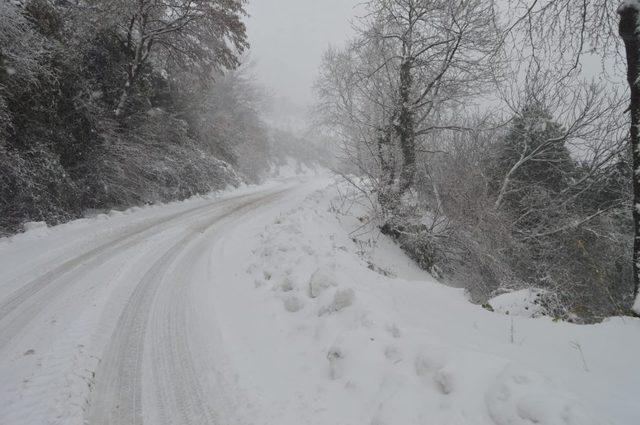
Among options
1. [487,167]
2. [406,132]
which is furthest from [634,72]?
[487,167]

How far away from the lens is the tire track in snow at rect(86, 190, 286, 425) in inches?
112

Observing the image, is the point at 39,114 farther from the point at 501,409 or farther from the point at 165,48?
the point at 501,409

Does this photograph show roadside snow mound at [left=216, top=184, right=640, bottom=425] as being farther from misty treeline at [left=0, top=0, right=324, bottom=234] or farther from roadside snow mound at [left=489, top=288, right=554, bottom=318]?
misty treeline at [left=0, top=0, right=324, bottom=234]

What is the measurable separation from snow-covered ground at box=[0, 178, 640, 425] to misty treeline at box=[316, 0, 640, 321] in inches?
114

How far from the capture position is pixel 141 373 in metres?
3.39

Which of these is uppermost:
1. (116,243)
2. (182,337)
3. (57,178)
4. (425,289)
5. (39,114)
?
(39,114)

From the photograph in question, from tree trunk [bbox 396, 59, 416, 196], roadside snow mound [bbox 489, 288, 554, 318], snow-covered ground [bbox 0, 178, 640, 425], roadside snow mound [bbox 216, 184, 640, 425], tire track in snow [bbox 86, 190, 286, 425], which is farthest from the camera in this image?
tree trunk [bbox 396, 59, 416, 196]

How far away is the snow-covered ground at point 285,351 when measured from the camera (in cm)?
251

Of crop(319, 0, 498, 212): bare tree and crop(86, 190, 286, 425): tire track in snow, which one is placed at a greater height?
crop(319, 0, 498, 212): bare tree

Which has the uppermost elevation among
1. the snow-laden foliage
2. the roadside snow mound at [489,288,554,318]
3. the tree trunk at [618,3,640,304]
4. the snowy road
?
the snow-laden foliage

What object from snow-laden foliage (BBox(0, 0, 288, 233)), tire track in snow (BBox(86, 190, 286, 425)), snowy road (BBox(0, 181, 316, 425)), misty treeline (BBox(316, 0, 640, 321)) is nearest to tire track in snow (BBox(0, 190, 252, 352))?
snowy road (BBox(0, 181, 316, 425))

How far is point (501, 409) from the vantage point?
2.27 m

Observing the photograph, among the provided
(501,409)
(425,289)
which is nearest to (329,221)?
(425,289)

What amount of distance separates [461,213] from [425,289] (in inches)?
159
